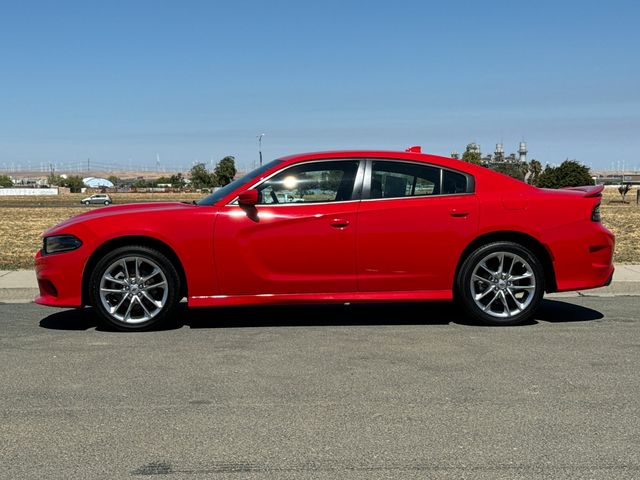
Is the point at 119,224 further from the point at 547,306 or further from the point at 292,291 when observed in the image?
the point at 547,306

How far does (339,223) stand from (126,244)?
194cm

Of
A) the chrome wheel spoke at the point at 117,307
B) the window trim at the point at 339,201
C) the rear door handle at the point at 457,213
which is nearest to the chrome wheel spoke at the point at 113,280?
the chrome wheel spoke at the point at 117,307

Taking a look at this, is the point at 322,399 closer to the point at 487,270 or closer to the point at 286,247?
the point at 286,247

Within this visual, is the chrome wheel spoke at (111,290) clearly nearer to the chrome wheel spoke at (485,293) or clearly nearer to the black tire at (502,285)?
the black tire at (502,285)

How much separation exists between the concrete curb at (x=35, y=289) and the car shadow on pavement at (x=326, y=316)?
923 millimetres

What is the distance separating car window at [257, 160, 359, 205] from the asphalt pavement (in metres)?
1.21

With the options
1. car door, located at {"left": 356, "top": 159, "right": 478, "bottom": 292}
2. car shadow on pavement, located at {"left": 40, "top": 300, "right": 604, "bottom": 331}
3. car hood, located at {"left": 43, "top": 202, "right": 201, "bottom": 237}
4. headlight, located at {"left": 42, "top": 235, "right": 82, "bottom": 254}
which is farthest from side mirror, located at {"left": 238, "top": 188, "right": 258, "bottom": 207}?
headlight, located at {"left": 42, "top": 235, "right": 82, "bottom": 254}

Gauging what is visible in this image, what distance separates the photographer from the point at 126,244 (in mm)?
6340

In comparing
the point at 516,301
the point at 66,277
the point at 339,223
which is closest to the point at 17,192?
the point at 66,277

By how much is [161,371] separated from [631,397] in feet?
10.3

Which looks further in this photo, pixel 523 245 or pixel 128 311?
pixel 523 245

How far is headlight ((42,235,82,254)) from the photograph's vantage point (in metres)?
6.25

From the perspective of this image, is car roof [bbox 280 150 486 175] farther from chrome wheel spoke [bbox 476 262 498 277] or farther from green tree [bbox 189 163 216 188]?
green tree [bbox 189 163 216 188]

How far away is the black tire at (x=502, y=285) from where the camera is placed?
21.2 feet
